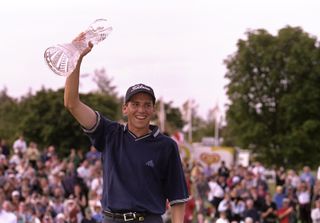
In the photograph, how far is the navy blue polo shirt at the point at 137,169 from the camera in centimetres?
519

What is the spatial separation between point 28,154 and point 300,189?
8.14 meters

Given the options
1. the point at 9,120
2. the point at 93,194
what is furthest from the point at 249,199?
the point at 9,120

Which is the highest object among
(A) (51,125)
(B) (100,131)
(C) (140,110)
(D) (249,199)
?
(A) (51,125)

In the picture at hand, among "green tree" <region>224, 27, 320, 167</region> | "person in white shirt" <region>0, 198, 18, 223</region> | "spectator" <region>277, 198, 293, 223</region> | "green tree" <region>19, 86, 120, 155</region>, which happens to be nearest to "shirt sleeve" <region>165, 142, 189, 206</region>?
"person in white shirt" <region>0, 198, 18, 223</region>

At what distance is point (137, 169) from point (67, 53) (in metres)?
0.91

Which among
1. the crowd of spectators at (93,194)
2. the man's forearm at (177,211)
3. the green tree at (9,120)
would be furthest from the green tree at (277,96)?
the man's forearm at (177,211)

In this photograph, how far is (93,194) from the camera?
19.8 meters

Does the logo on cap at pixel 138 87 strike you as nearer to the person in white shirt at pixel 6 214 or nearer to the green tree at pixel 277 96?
the person in white shirt at pixel 6 214

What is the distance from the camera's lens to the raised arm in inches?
198

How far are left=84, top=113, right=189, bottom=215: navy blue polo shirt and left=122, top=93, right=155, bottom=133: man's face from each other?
0.33 ft

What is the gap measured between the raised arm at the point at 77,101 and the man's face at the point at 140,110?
0.85ft

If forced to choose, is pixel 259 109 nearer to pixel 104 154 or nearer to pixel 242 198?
pixel 242 198

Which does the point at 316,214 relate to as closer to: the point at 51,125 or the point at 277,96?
the point at 277,96

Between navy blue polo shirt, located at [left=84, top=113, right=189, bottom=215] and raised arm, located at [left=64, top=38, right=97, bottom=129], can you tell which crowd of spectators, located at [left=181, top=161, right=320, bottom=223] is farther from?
raised arm, located at [left=64, top=38, right=97, bottom=129]
